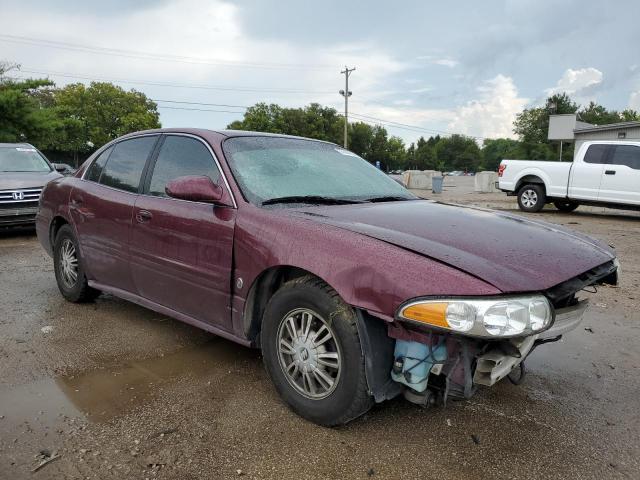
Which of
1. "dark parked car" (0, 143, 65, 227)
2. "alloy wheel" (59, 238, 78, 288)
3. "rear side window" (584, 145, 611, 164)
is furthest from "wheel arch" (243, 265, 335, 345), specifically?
"rear side window" (584, 145, 611, 164)

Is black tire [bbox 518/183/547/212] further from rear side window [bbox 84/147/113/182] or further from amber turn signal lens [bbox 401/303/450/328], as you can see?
amber turn signal lens [bbox 401/303/450/328]

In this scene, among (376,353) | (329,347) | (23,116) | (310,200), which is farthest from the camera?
(23,116)

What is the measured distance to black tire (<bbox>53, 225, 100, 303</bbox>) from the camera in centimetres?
451

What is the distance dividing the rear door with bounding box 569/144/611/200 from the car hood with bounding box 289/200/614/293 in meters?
10.6

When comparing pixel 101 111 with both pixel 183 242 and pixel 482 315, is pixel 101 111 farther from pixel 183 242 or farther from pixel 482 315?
pixel 482 315

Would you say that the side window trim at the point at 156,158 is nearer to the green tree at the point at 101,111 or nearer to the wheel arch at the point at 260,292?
the wheel arch at the point at 260,292

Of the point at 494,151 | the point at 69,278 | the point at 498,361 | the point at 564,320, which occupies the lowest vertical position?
the point at 69,278

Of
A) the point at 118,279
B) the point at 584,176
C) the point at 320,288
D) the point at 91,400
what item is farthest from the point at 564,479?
the point at 584,176

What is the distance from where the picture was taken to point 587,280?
247 cm

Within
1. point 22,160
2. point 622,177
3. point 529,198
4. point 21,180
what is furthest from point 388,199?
point 529,198

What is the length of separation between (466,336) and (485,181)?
2329 centimetres

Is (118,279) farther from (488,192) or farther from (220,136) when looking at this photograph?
(488,192)

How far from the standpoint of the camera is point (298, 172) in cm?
339

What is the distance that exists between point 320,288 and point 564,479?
1.36 metres
